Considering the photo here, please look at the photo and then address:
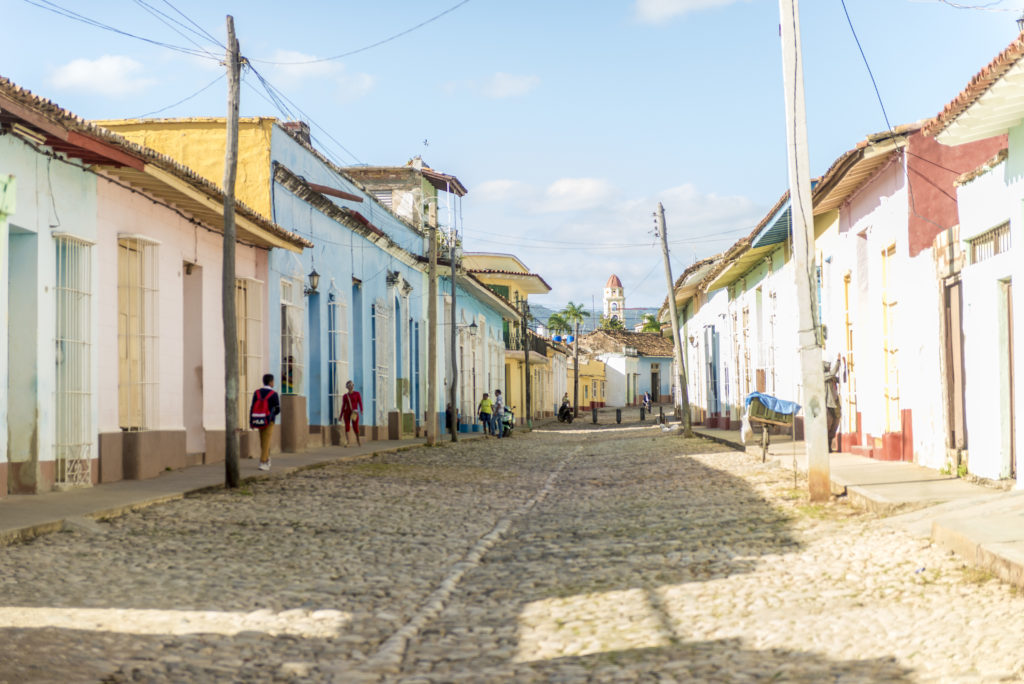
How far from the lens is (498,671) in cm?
474

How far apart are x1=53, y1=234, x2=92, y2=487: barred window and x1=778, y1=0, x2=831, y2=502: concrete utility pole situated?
283 inches

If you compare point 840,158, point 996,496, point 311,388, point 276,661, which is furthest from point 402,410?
point 276,661

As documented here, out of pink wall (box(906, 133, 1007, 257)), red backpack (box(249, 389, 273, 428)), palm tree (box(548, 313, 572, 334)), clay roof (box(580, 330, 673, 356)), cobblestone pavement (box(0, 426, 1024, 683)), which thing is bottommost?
cobblestone pavement (box(0, 426, 1024, 683))

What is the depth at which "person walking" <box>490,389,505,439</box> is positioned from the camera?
107 ft

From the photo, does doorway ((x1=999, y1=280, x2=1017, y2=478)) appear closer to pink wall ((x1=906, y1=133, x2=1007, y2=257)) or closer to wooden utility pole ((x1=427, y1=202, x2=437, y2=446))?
pink wall ((x1=906, y1=133, x2=1007, y2=257))

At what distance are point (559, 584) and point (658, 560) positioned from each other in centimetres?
97

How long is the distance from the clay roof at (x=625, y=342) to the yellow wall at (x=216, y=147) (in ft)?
202

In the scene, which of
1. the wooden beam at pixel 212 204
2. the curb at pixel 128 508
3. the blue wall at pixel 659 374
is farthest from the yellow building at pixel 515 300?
the curb at pixel 128 508

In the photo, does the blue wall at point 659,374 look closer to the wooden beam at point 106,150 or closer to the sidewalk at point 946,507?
the sidewalk at point 946,507

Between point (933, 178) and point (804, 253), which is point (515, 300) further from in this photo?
point (804, 253)

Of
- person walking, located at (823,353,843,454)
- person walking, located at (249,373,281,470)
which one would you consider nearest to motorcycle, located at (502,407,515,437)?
person walking, located at (823,353,843,454)

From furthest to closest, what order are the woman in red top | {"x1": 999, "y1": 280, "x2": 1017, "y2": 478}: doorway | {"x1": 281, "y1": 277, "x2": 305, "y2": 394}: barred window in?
the woman in red top
{"x1": 281, "y1": 277, "x2": 305, "y2": 394}: barred window
{"x1": 999, "y1": 280, "x2": 1017, "y2": 478}: doorway

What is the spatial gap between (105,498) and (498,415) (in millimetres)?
22546

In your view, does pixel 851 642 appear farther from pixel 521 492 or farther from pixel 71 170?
pixel 71 170
